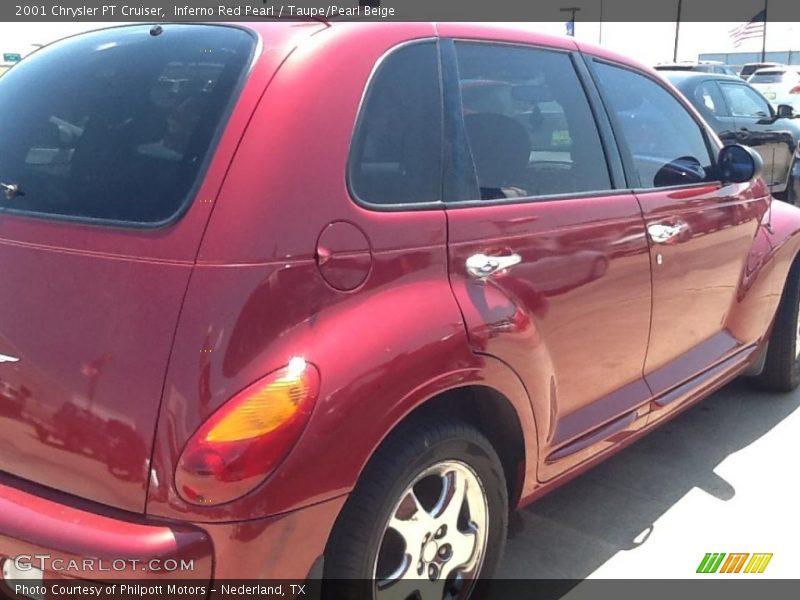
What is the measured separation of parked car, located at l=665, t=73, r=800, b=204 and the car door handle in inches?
224

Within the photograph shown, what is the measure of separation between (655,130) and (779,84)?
22.8 metres

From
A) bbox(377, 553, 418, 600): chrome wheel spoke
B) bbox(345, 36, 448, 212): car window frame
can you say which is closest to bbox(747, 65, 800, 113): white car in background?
bbox(345, 36, 448, 212): car window frame

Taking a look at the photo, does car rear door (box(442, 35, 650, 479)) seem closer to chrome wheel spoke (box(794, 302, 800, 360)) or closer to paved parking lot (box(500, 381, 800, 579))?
paved parking lot (box(500, 381, 800, 579))

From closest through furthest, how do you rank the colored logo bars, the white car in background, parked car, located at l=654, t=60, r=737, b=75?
1. the colored logo bars
2. parked car, located at l=654, t=60, r=737, b=75
3. the white car in background

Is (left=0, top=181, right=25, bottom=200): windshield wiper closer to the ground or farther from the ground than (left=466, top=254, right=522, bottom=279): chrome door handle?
farther from the ground

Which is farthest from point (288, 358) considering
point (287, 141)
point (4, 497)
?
point (4, 497)

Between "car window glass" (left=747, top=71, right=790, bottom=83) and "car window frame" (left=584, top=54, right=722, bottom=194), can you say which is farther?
"car window glass" (left=747, top=71, right=790, bottom=83)

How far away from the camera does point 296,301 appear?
1871 millimetres

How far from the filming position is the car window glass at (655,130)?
10.4ft

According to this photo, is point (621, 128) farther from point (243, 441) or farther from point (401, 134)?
point (243, 441)

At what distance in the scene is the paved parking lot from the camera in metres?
3.03

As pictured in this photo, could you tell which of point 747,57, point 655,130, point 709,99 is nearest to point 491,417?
point 655,130

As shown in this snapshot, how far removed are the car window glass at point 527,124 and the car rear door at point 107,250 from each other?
0.76 meters

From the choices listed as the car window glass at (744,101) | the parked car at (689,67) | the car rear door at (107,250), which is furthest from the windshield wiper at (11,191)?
the car window glass at (744,101)
